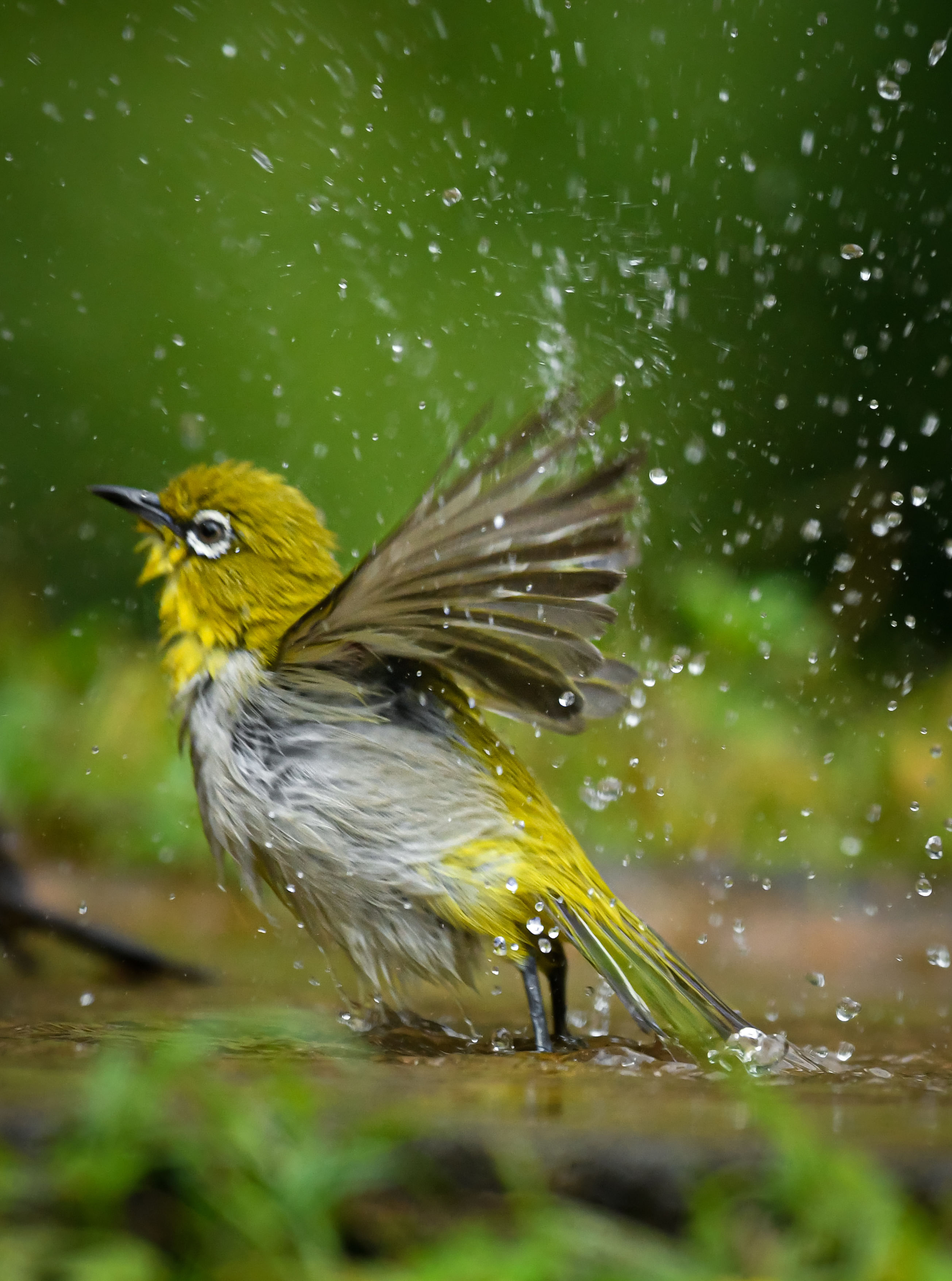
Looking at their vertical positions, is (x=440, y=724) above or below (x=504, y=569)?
below

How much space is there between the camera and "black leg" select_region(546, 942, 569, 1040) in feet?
9.82

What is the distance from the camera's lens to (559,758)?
227 inches

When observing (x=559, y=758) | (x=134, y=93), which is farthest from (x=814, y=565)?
(x=134, y=93)

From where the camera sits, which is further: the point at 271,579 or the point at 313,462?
the point at 313,462

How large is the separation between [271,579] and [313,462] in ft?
13.2

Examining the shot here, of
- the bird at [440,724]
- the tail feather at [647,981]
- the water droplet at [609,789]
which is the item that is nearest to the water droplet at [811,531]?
the water droplet at [609,789]

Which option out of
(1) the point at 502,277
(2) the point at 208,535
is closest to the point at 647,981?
(2) the point at 208,535

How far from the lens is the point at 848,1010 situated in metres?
3.23

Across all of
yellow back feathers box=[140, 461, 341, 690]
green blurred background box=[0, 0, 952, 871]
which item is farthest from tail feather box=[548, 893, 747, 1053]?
green blurred background box=[0, 0, 952, 871]

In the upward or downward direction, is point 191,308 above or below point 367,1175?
above

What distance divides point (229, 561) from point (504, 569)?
30.1 inches

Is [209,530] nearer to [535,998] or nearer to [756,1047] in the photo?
[535,998]

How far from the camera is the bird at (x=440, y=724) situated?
265 centimetres

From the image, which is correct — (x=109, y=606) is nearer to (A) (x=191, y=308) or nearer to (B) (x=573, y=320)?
(A) (x=191, y=308)
